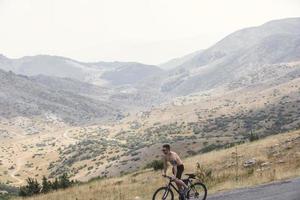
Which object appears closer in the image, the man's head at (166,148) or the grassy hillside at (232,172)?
the man's head at (166,148)

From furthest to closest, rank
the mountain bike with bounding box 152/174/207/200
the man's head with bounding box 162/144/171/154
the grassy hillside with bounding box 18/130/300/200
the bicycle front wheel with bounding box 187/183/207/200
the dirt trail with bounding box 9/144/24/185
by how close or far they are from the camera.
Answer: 1. the dirt trail with bounding box 9/144/24/185
2. the grassy hillside with bounding box 18/130/300/200
3. the bicycle front wheel with bounding box 187/183/207/200
4. the mountain bike with bounding box 152/174/207/200
5. the man's head with bounding box 162/144/171/154

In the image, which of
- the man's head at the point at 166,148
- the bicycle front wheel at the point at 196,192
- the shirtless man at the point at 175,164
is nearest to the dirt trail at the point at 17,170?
the bicycle front wheel at the point at 196,192

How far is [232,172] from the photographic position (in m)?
23.8

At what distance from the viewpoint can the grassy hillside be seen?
20561mm

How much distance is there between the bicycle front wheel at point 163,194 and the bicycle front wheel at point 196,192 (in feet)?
2.05

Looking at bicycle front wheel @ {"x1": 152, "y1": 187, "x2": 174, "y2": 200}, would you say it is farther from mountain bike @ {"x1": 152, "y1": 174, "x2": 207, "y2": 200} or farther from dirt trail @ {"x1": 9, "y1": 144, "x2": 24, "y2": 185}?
dirt trail @ {"x1": 9, "y1": 144, "x2": 24, "y2": 185}

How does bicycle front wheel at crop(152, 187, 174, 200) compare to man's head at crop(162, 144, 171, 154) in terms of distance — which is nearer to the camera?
man's head at crop(162, 144, 171, 154)

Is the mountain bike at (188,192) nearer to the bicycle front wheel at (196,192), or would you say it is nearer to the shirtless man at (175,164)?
the bicycle front wheel at (196,192)

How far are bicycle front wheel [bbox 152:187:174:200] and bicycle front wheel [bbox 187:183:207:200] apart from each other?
0.62m

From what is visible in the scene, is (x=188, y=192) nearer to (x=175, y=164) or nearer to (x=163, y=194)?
(x=163, y=194)

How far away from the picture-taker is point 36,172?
6656 centimetres

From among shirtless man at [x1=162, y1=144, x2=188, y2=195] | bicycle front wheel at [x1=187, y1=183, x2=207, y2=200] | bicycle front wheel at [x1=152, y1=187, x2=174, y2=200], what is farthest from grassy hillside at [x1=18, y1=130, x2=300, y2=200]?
bicycle front wheel at [x1=152, y1=187, x2=174, y2=200]

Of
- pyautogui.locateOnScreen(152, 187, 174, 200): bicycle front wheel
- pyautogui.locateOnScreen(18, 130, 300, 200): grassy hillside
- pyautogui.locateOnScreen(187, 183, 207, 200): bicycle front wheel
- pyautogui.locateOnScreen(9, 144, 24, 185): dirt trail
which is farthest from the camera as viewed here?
pyautogui.locateOnScreen(9, 144, 24, 185): dirt trail

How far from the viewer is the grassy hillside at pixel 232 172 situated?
20561mm
